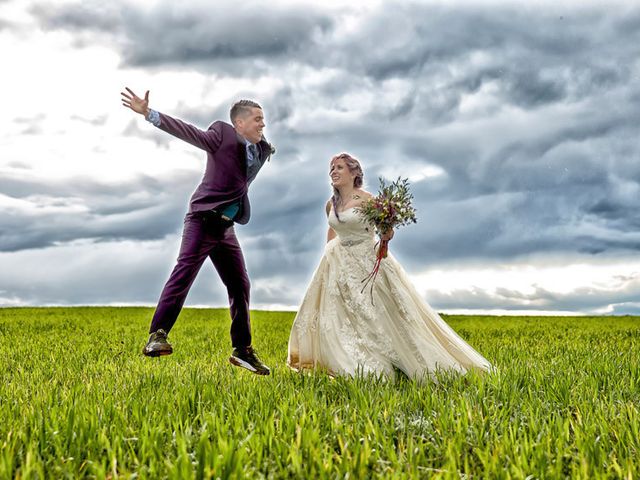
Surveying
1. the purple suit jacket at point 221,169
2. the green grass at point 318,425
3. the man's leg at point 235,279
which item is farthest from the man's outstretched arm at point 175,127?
the green grass at point 318,425

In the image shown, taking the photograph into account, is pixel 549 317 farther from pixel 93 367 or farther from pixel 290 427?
pixel 290 427

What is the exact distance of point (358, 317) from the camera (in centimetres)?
729

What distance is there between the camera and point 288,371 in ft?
25.7

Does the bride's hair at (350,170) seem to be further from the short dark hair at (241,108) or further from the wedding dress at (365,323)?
the short dark hair at (241,108)

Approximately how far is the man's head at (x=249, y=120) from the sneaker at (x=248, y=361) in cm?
271

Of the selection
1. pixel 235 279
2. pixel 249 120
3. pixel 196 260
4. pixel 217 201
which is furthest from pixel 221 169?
pixel 235 279

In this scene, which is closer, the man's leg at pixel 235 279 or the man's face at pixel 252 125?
the man's face at pixel 252 125

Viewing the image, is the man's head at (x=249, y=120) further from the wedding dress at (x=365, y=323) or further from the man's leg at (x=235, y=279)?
the wedding dress at (x=365, y=323)

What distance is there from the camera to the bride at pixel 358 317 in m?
7.15

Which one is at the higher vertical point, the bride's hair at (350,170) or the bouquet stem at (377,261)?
the bride's hair at (350,170)

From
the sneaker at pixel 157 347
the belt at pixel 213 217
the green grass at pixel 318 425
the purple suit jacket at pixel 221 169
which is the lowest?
the green grass at pixel 318 425

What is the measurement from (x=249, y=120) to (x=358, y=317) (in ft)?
8.79

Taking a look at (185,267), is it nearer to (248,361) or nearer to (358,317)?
(248,361)

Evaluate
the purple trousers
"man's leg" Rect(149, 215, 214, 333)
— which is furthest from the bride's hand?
"man's leg" Rect(149, 215, 214, 333)
